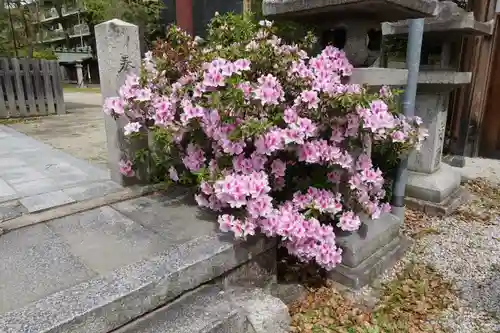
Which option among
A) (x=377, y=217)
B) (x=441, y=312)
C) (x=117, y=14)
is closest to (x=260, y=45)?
(x=377, y=217)

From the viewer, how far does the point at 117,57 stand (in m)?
2.65

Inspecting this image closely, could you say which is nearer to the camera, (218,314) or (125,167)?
(218,314)

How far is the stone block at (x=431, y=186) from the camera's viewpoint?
364cm

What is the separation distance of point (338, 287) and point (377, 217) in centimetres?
60

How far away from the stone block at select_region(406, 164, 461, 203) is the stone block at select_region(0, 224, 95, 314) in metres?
3.23

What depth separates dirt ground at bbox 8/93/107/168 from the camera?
459 cm

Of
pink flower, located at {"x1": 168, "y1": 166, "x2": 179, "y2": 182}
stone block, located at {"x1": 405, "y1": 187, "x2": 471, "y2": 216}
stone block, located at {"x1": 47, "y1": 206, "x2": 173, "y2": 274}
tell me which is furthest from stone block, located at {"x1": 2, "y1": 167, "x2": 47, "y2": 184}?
stone block, located at {"x1": 405, "y1": 187, "x2": 471, "y2": 216}

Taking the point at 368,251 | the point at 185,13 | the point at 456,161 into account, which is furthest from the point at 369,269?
the point at 185,13

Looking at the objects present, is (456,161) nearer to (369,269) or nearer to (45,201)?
(369,269)

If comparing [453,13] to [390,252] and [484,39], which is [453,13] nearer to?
[390,252]

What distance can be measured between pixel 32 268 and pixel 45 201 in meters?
0.97

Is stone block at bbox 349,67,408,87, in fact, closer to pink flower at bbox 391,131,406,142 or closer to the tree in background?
pink flower at bbox 391,131,406,142

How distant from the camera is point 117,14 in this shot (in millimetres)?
17672

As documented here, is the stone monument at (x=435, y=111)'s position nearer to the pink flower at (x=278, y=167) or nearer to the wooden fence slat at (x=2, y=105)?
the pink flower at (x=278, y=167)
